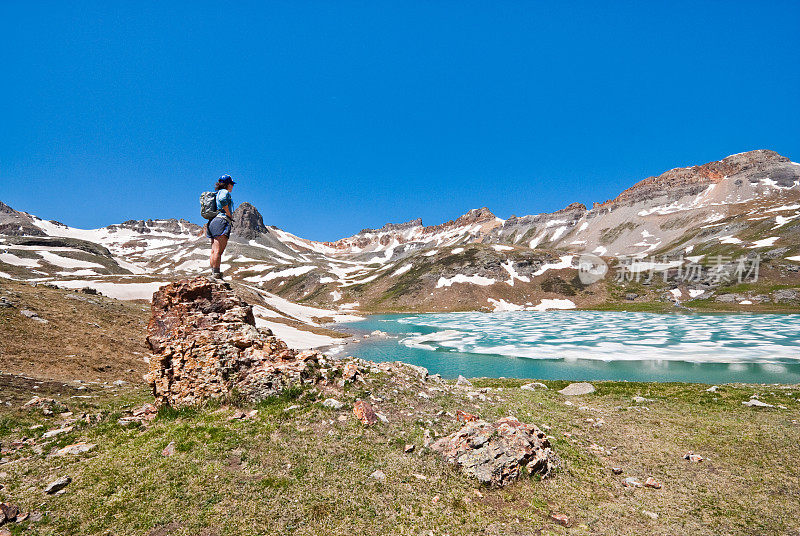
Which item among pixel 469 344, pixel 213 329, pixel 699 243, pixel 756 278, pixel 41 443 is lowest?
pixel 469 344

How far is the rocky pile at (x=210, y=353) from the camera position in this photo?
1434 cm

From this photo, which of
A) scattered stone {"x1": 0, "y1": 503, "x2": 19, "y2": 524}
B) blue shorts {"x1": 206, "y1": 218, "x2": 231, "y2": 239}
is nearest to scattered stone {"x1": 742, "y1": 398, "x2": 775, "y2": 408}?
blue shorts {"x1": 206, "y1": 218, "x2": 231, "y2": 239}

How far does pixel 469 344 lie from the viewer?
66438mm

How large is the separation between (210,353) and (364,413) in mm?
6917

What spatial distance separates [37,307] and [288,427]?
3200 centimetres

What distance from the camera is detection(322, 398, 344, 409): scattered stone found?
14273 mm

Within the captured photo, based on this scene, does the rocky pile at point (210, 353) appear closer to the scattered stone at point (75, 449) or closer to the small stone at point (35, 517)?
the scattered stone at point (75, 449)

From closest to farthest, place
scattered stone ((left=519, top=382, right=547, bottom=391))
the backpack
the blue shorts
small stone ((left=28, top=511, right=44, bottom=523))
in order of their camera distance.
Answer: small stone ((left=28, top=511, right=44, bottom=523)), the backpack, the blue shorts, scattered stone ((left=519, top=382, right=547, bottom=391))

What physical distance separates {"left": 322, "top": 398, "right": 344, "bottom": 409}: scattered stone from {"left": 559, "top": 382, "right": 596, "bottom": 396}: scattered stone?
18.8 m

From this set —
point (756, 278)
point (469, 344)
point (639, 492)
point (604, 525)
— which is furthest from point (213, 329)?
point (756, 278)

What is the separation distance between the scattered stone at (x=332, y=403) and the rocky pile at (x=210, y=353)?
4.87 ft

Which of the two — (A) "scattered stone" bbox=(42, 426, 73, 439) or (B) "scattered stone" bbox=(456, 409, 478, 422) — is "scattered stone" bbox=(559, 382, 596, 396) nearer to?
(B) "scattered stone" bbox=(456, 409, 478, 422)

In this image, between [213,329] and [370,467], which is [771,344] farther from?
[213,329]

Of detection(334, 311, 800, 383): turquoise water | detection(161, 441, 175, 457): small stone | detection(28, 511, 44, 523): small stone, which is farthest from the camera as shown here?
detection(334, 311, 800, 383): turquoise water
